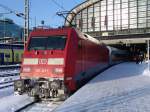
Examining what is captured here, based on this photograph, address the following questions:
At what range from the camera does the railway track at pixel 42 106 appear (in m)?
13.0

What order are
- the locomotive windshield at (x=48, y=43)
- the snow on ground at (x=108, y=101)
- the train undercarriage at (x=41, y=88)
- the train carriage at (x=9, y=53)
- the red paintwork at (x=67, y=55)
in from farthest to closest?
1. the train carriage at (x=9, y=53)
2. the locomotive windshield at (x=48, y=43)
3. the red paintwork at (x=67, y=55)
4. the train undercarriage at (x=41, y=88)
5. the snow on ground at (x=108, y=101)

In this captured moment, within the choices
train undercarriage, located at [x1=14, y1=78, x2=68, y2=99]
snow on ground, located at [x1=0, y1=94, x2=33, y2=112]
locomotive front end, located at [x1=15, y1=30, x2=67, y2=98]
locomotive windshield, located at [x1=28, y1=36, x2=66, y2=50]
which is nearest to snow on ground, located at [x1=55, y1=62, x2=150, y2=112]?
train undercarriage, located at [x1=14, y1=78, x2=68, y2=99]

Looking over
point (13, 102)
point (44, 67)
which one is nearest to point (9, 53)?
point (44, 67)

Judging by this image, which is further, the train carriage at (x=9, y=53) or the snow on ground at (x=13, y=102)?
the train carriage at (x=9, y=53)

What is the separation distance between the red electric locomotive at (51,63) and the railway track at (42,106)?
1.12 ft

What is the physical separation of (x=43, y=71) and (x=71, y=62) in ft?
4.25

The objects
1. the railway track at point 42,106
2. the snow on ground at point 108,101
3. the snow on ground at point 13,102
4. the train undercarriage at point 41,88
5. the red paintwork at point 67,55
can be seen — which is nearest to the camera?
the snow on ground at point 108,101

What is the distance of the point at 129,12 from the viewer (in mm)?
67750

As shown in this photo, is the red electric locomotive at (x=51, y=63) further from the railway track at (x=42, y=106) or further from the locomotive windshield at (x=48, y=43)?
the railway track at (x=42, y=106)

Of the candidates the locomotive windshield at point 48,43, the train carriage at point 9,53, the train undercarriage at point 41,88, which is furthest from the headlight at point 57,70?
the train carriage at point 9,53

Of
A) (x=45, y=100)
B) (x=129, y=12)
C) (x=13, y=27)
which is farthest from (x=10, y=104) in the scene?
(x=13, y=27)

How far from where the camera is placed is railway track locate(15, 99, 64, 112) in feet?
42.7

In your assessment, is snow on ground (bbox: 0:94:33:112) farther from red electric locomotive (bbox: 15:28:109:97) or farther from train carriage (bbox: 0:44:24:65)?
train carriage (bbox: 0:44:24:65)

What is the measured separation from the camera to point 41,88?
14.7 meters
